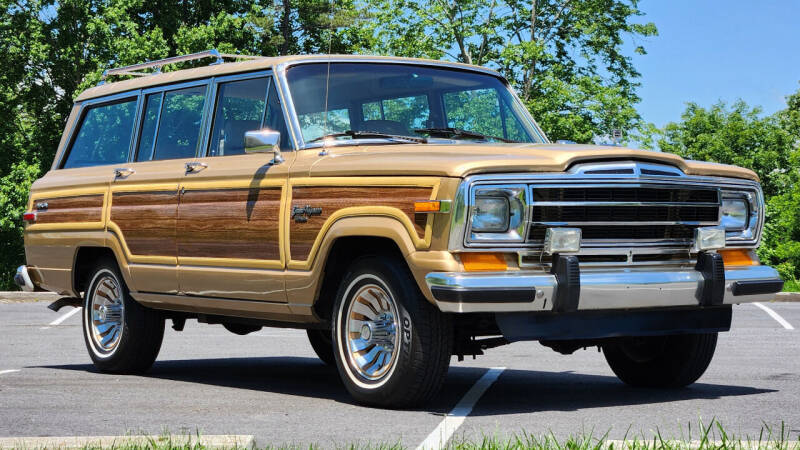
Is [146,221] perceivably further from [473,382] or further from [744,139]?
[744,139]

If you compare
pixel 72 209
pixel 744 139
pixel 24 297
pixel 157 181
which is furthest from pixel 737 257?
pixel 744 139

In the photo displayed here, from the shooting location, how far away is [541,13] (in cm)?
4853

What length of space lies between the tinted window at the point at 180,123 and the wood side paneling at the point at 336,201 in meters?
1.76

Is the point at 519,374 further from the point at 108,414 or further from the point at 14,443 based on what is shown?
the point at 14,443

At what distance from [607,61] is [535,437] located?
145 feet

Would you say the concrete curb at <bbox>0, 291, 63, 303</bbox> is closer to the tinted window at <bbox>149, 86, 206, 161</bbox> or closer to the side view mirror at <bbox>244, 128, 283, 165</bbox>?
the tinted window at <bbox>149, 86, 206, 161</bbox>

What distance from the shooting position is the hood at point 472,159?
6.59 m

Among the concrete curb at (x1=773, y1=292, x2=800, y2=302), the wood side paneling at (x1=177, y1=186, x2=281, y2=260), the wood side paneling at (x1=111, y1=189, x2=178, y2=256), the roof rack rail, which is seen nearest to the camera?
the wood side paneling at (x1=177, y1=186, x2=281, y2=260)

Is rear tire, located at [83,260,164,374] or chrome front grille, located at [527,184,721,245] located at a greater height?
chrome front grille, located at [527,184,721,245]

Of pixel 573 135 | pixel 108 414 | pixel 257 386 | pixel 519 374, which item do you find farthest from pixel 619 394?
pixel 573 135

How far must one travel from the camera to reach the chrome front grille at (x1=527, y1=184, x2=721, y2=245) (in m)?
6.71

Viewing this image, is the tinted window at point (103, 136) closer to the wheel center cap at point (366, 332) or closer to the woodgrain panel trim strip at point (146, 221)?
the woodgrain panel trim strip at point (146, 221)

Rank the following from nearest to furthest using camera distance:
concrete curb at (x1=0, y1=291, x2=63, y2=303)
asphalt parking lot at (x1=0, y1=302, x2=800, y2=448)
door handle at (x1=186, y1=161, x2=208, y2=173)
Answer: asphalt parking lot at (x1=0, y1=302, x2=800, y2=448) < door handle at (x1=186, y1=161, x2=208, y2=173) < concrete curb at (x1=0, y1=291, x2=63, y2=303)

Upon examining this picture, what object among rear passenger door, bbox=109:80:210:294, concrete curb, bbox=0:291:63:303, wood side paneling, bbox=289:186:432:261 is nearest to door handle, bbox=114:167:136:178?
rear passenger door, bbox=109:80:210:294
